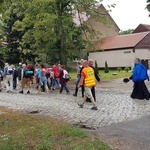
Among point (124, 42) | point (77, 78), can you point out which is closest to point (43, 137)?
point (77, 78)

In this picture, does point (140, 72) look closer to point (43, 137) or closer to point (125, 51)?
point (43, 137)

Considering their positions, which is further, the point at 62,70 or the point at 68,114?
the point at 62,70

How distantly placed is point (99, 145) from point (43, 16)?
22653 mm

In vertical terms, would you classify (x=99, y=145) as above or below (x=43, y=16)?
below

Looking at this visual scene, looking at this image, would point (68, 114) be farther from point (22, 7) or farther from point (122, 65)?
point (122, 65)

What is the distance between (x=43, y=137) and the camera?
23.8 feet

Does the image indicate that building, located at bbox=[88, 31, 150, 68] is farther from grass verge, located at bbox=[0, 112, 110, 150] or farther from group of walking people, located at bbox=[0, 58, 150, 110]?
grass verge, located at bbox=[0, 112, 110, 150]

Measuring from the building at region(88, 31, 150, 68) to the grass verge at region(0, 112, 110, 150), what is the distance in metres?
42.5

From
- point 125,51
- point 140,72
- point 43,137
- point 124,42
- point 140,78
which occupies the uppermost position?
point 124,42

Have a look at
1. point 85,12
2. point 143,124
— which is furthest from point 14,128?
point 85,12

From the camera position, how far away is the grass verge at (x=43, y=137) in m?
6.59

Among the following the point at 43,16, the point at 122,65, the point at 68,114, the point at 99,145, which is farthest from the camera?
the point at 122,65

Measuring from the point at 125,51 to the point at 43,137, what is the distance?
4599cm

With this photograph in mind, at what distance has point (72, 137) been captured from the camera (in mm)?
7277
